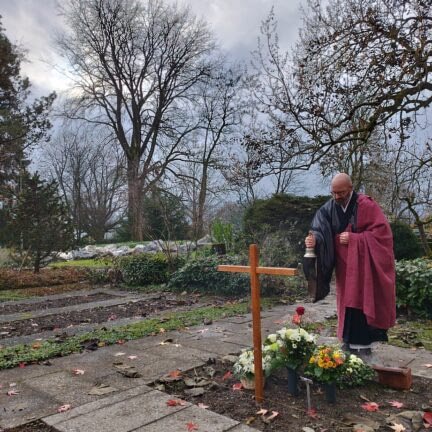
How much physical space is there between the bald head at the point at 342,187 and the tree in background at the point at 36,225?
36.1 feet

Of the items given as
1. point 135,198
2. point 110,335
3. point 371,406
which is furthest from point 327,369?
point 135,198

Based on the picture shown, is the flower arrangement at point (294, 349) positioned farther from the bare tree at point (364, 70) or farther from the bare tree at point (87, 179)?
the bare tree at point (87, 179)

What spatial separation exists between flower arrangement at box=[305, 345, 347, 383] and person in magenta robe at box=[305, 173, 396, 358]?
0.54 m

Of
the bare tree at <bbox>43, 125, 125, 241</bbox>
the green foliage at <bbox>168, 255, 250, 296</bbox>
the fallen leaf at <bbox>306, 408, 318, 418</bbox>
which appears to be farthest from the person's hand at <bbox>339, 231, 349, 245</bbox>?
the bare tree at <bbox>43, 125, 125, 241</bbox>

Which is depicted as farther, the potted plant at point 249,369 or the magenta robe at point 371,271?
the magenta robe at point 371,271

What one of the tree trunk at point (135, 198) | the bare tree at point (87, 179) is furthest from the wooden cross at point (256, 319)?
the bare tree at point (87, 179)

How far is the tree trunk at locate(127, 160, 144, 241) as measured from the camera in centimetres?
2485

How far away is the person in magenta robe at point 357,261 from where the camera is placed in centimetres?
387

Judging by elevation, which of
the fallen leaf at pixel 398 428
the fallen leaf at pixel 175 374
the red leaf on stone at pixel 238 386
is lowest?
the fallen leaf at pixel 398 428

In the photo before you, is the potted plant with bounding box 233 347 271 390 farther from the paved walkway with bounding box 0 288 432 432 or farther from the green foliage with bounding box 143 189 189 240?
the green foliage with bounding box 143 189 189 240

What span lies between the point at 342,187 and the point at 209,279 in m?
6.50

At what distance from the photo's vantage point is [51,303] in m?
9.67

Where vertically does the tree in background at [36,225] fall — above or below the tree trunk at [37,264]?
above

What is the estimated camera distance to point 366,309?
3805 millimetres
